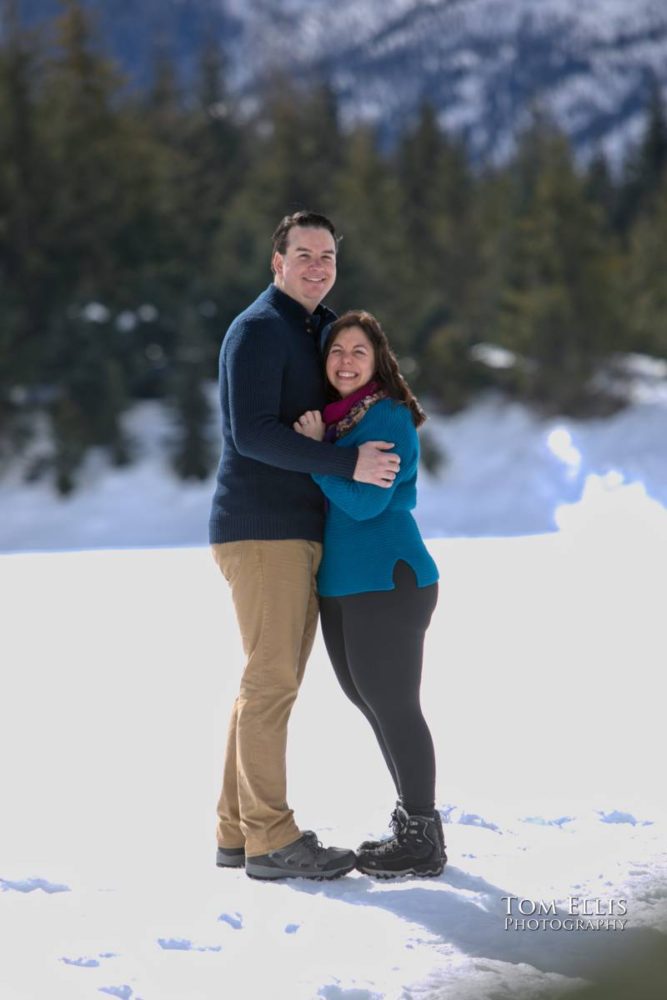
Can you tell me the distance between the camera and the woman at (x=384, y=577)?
374cm

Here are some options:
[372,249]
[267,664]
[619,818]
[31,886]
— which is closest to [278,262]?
[267,664]

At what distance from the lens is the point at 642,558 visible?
12.8 meters

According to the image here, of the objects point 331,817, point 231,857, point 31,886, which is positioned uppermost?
point 331,817

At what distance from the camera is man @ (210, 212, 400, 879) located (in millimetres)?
3709

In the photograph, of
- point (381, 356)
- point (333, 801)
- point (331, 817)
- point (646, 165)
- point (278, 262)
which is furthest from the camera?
point (646, 165)

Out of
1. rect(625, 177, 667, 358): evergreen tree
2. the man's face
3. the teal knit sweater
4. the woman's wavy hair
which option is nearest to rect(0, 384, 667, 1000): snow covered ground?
the teal knit sweater

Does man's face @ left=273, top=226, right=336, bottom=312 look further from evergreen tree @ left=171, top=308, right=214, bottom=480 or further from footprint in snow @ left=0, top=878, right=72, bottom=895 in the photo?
evergreen tree @ left=171, top=308, right=214, bottom=480

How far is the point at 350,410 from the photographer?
3.79 m

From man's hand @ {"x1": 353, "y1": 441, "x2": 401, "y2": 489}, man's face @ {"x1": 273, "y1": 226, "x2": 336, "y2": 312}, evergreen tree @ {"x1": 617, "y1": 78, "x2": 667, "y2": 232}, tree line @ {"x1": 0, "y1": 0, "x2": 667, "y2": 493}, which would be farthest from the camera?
evergreen tree @ {"x1": 617, "y1": 78, "x2": 667, "y2": 232}

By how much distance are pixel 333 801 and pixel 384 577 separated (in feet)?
4.51

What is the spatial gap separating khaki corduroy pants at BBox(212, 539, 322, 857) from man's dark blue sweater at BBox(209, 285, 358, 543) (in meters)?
0.07

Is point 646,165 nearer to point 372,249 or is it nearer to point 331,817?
point 372,249

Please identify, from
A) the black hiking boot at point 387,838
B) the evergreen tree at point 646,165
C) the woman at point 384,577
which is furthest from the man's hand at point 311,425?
the evergreen tree at point 646,165

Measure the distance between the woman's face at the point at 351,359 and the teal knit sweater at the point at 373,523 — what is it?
4.4 inches
